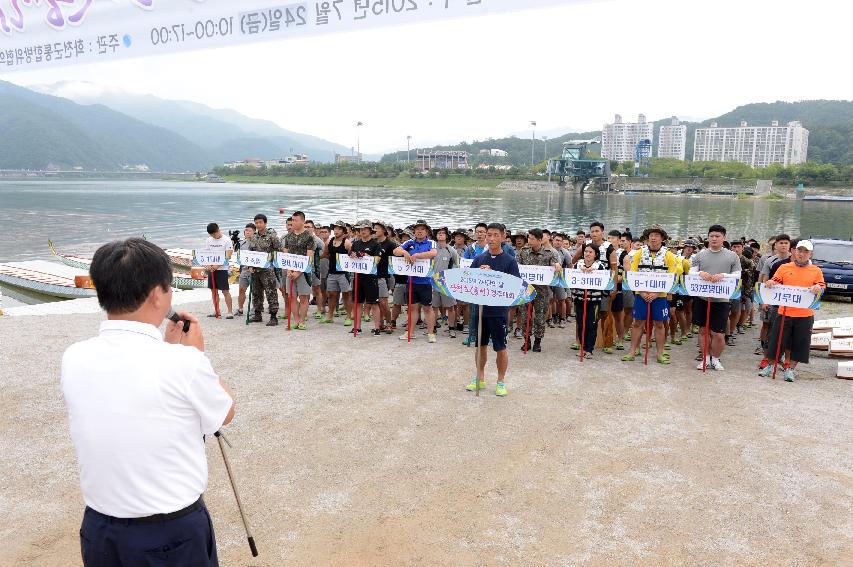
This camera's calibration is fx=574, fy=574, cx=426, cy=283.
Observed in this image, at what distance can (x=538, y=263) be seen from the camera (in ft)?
32.0

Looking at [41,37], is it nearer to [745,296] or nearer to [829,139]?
[745,296]

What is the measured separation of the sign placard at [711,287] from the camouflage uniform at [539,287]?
2068mm

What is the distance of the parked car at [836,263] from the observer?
1488 centimetres

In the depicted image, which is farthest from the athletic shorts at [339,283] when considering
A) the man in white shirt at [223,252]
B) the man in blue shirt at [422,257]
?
the man in white shirt at [223,252]

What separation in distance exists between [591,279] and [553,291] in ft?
7.48

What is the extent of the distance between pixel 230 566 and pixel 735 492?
403 centimetres

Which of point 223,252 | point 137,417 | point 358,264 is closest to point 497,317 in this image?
point 358,264

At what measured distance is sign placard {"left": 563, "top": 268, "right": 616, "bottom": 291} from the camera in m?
9.05

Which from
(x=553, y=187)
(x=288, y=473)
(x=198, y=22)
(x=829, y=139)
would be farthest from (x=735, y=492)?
(x=829, y=139)

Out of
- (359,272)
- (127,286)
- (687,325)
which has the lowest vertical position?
(687,325)

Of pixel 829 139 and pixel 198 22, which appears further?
pixel 829 139

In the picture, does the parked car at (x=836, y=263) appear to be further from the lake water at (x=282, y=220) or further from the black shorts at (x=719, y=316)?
the lake water at (x=282, y=220)

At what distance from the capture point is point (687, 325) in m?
11.2

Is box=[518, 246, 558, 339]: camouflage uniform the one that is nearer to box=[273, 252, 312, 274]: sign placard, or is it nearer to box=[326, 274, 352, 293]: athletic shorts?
box=[326, 274, 352, 293]: athletic shorts
